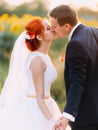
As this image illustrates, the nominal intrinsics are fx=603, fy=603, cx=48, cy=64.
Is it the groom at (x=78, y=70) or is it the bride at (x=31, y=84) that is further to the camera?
the bride at (x=31, y=84)

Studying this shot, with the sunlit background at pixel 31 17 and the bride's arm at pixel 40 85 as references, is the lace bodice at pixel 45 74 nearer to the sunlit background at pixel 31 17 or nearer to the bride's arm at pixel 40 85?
the bride's arm at pixel 40 85

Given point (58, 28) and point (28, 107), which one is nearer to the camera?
point (58, 28)

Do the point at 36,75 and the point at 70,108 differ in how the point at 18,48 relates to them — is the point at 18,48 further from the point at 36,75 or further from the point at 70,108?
the point at 70,108

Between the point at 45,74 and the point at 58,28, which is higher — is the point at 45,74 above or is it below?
below

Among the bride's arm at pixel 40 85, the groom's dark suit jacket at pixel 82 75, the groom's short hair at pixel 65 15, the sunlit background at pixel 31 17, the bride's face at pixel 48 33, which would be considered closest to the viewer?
the groom's dark suit jacket at pixel 82 75

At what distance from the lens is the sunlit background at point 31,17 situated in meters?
9.15

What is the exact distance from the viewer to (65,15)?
4.92 metres

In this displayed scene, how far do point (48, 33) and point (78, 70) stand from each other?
94cm

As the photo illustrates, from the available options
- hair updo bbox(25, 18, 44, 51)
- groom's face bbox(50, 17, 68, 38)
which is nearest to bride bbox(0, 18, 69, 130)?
hair updo bbox(25, 18, 44, 51)

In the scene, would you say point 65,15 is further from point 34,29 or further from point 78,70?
point 34,29

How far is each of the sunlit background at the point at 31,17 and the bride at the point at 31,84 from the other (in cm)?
313

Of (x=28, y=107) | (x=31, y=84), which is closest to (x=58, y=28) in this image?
(x=31, y=84)

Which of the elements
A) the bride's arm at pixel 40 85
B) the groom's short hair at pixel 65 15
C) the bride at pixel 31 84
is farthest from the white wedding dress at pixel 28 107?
the groom's short hair at pixel 65 15

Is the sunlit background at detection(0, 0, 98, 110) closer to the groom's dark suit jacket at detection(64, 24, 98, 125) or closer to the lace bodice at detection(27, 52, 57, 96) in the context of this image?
the lace bodice at detection(27, 52, 57, 96)
